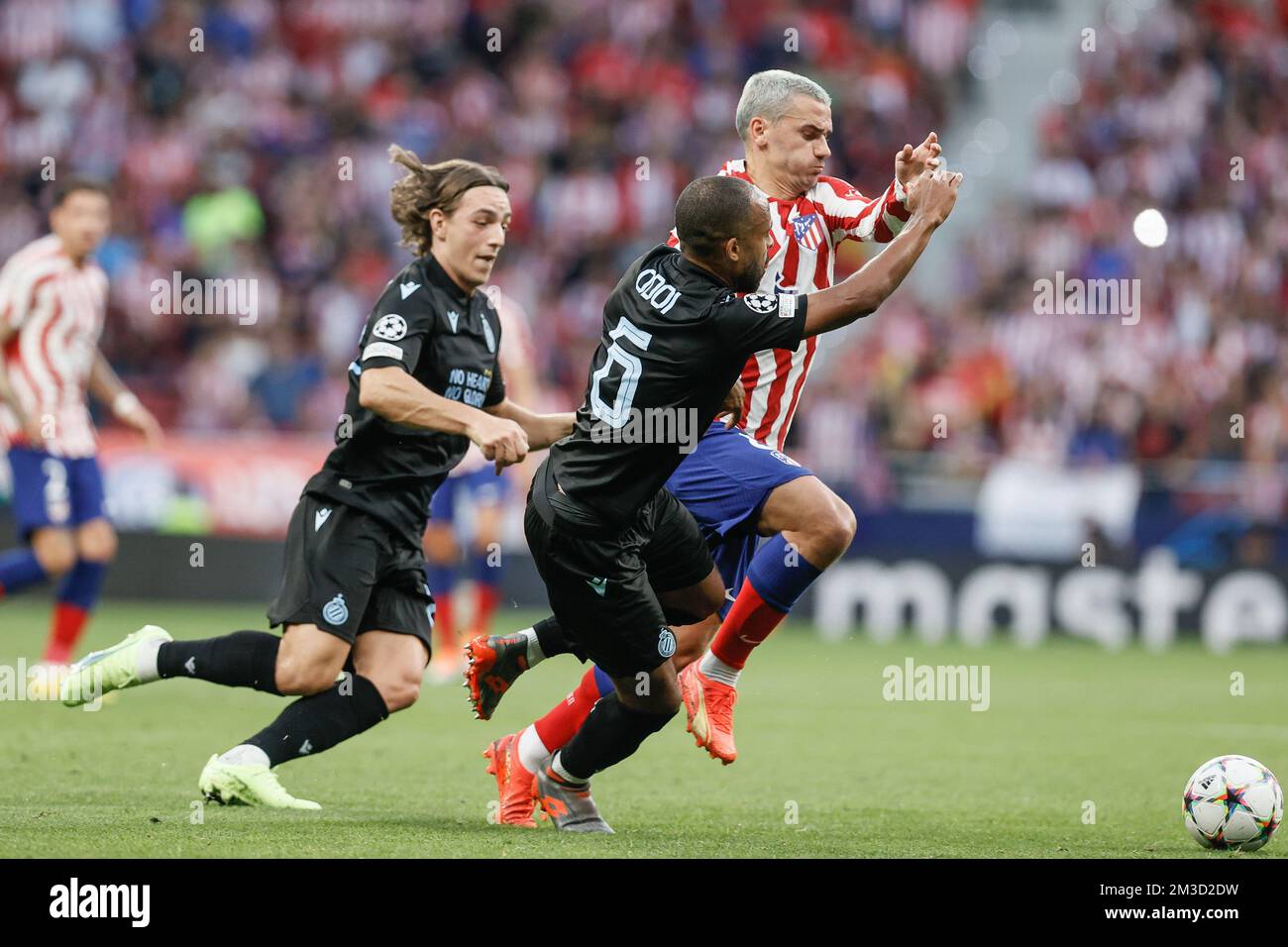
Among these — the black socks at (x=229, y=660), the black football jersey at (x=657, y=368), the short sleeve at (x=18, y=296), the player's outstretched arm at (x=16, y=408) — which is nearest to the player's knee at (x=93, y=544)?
the player's outstretched arm at (x=16, y=408)

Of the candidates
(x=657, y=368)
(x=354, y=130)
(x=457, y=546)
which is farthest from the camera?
(x=354, y=130)

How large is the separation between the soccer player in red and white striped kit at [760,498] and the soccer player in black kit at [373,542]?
0.42 m

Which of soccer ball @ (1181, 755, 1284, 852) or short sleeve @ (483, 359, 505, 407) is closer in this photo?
soccer ball @ (1181, 755, 1284, 852)

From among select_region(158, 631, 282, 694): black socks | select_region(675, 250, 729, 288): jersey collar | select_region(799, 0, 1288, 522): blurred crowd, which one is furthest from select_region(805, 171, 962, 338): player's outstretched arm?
select_region(799, 0, 1288, 522): blurred crowd

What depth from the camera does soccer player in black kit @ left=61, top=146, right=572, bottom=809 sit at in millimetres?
6262

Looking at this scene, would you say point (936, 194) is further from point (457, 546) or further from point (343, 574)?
point (457, 546)

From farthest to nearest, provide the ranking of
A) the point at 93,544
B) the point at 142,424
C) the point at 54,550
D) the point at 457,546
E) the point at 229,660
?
the point at 457,546 → the point at 93,544 → the point at 54,550 → the point at 142,424 → the point at 229,660

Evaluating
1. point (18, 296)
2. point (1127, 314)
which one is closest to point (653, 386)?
point (18, 296)

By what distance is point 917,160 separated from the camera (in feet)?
19.7

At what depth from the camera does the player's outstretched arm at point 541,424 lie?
6613 mm

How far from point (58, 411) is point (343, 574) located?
4.35 meters

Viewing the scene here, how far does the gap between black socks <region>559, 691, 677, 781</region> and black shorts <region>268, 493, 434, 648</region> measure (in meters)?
0.80

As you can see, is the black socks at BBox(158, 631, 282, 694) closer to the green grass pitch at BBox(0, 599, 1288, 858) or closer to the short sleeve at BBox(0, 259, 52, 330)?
the green grass pitch at BBox(0, 599, 1288, 858)
